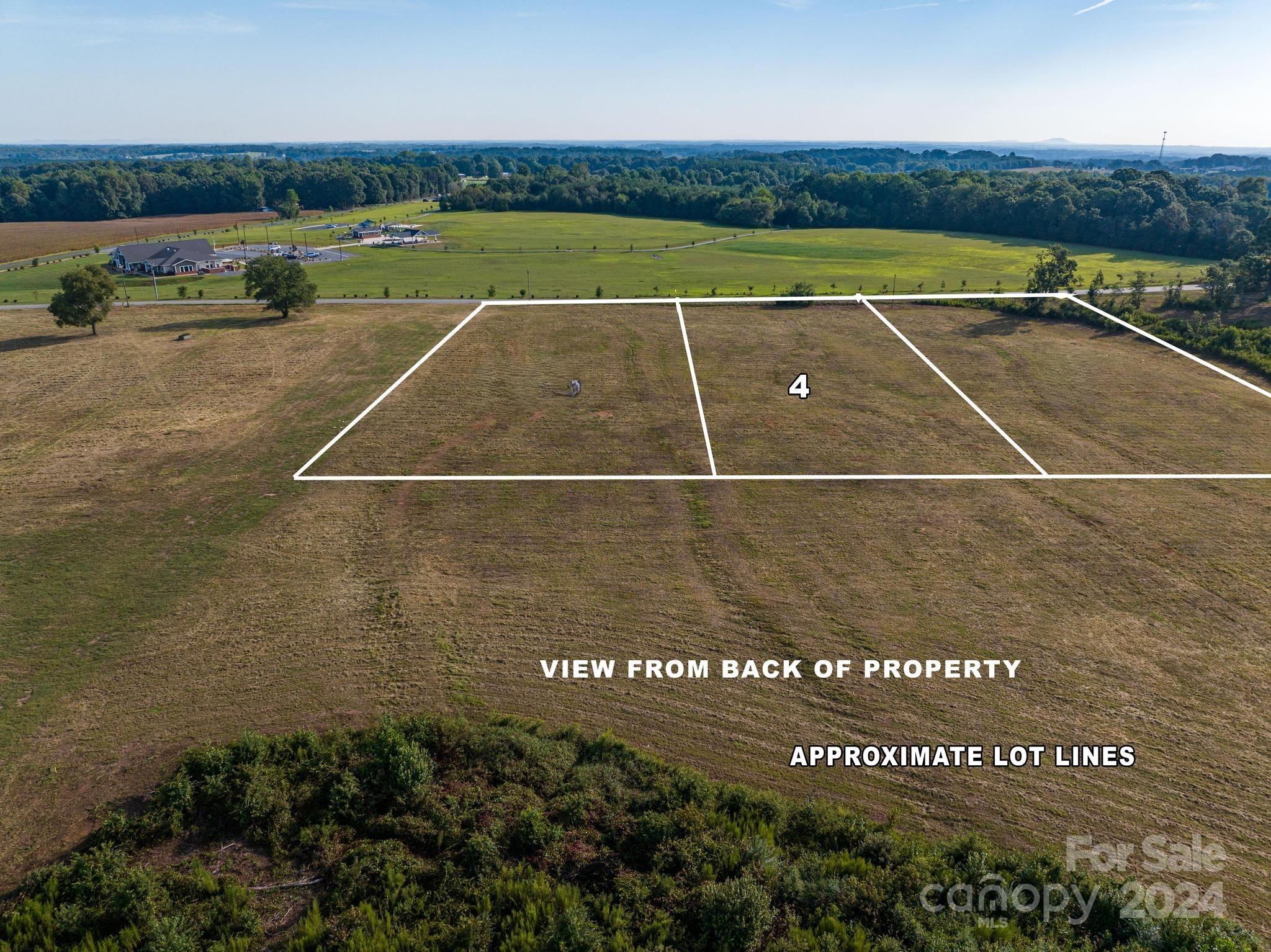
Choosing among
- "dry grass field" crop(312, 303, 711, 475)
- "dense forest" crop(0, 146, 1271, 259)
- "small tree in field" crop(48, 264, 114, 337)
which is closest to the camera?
"dry grass field" crop(312, 303, 711, 475)

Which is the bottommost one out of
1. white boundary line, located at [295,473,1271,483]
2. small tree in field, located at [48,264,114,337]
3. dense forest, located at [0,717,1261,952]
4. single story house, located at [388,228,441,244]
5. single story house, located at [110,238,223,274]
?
dense forest, located at [0,717,1261,952]

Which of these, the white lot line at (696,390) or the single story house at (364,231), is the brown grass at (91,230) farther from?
the white lot line at (696,390)

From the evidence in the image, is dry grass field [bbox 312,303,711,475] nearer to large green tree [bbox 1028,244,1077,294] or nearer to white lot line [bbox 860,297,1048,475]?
white lot line [bbox 860,297,1048,475]

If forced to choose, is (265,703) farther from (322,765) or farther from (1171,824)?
(1171,824)

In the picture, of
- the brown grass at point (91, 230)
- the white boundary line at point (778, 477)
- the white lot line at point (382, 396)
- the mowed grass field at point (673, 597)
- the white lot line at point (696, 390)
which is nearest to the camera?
the mowed grass field at point (673, 597)

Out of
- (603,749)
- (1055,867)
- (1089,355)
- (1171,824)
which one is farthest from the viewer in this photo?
(1089,355)

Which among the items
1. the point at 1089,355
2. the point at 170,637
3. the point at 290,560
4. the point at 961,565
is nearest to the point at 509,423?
the point at 290,560

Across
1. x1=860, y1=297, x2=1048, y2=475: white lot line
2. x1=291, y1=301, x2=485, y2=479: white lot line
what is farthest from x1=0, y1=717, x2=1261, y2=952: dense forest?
x1=860, y1=297, x2=1048, y2=475: white lot line

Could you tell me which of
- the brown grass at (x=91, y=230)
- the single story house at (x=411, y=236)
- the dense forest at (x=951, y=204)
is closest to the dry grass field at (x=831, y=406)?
the dense forest at (x=951, y=204)
